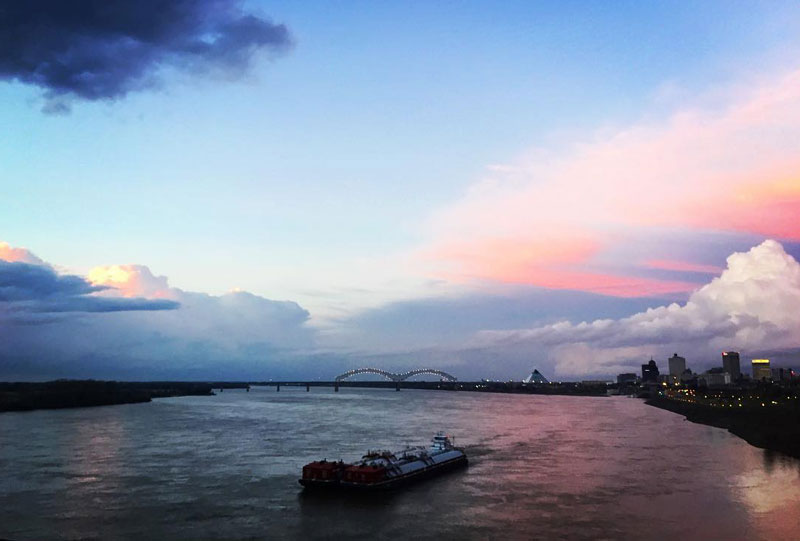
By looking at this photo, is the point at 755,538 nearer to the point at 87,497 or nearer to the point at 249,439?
the point at 87,497

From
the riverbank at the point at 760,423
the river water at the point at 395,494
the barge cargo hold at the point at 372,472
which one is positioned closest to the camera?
the river water at the point at 395,494

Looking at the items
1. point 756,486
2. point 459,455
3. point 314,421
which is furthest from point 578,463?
point 314,421

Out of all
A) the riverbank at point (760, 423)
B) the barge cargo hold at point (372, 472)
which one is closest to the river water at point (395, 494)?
the barge cargo hold at point (372, 472)

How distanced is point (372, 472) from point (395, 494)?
225cm

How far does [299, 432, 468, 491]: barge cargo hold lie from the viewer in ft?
139

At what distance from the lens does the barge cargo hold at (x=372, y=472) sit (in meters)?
42.5

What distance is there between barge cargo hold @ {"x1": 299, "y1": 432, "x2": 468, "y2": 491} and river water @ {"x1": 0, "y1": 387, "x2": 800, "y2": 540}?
1263 millimetres

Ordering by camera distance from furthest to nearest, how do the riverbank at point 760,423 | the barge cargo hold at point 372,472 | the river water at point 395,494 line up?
1. the riverbank at point 760,423
2. the barge cargo hold at point 372,472
3. the river water at point 395,494

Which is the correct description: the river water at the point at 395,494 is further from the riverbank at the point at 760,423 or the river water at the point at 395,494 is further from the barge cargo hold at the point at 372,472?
the riverbank at the point at 760,423

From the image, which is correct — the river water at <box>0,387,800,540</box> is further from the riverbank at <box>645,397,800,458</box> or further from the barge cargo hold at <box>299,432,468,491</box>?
the riverbank at <box>645,397,800,458</box>

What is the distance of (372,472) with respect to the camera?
4300cm

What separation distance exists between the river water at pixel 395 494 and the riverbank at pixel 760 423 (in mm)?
2973

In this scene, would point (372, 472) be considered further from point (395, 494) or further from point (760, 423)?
point (760, 423)

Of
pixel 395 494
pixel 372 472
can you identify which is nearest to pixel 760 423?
pixel 395 494
